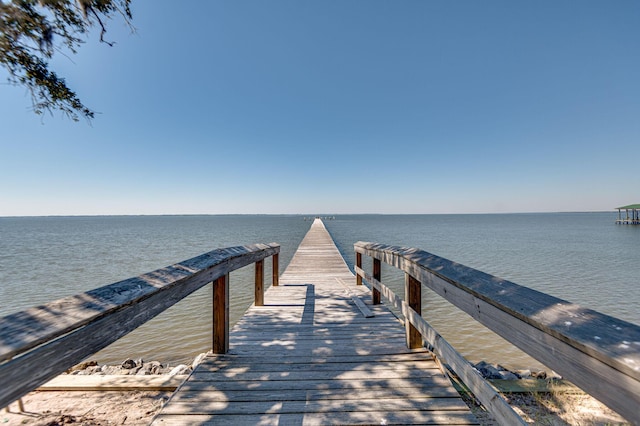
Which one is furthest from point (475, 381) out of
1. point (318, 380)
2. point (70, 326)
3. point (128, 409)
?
point (128, 409)

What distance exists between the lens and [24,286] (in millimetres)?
12336

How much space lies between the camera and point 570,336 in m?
0.97

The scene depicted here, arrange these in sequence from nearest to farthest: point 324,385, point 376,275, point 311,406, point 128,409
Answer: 1. point 311,406
2. point 324,385
3. point 128,409
4. point 376,275

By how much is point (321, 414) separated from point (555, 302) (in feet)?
5.86

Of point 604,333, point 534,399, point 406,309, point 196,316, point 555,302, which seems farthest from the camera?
point 196,316

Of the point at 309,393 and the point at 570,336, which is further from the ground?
the point at 570,336

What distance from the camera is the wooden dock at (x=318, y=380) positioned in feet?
6.80

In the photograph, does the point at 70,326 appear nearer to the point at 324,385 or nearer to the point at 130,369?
the point at 324,385

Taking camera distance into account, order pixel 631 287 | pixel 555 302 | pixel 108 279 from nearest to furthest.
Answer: pixel 555 302
pixel 631 287
pixel 108 279

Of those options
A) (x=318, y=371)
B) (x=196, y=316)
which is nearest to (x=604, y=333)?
(x=318, y=371)

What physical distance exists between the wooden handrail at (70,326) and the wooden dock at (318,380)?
97 cm

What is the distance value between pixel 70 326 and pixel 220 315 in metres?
1.97

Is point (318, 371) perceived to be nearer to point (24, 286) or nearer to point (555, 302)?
point (555, 302)

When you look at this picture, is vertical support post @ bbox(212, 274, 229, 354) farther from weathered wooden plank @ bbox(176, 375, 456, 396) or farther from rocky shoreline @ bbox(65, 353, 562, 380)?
rocky shoreline @ bbox(65, 353, 562, 380)
